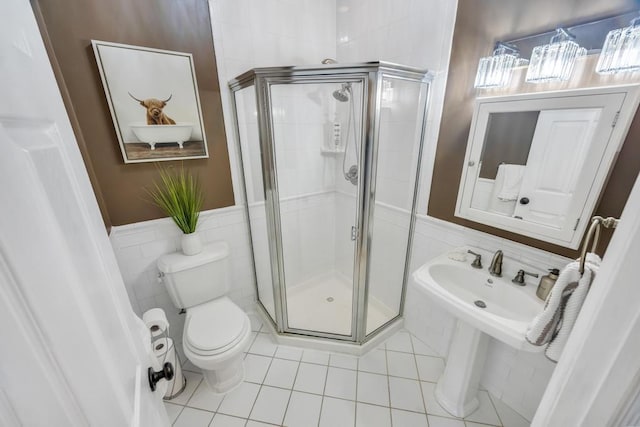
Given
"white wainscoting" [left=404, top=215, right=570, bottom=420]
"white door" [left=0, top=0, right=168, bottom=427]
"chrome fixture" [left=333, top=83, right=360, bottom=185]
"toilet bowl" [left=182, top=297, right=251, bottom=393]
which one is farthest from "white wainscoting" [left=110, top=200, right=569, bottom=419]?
"white door" [left=0, top=0, right=168, bottom=427]

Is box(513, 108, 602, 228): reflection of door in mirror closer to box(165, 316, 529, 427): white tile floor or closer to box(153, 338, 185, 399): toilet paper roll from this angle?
box(165, 316, 529, 427): white tile floor

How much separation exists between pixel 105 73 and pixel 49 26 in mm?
240

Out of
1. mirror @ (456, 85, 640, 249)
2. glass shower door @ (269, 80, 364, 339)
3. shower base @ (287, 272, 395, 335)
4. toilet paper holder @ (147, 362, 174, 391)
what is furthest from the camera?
shower base @ (287, 272, 395, 335)

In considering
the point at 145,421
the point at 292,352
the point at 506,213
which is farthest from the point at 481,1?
the point at 292,352

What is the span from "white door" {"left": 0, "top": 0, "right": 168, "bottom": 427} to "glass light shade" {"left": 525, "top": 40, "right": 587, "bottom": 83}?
5.25 ft

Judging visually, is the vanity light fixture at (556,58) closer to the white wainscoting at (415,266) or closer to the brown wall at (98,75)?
the white wainscoting at (415,266)

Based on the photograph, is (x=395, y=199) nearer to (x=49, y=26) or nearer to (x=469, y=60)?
(x=469, y=60)

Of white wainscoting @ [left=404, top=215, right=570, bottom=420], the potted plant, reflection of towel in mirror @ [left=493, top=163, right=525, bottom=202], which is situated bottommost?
white wainscoting @ [left=404, top=215, right=570, bottom=420]

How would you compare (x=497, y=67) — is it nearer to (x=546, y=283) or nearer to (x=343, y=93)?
(x=343, y=93)

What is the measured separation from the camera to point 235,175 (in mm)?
1851

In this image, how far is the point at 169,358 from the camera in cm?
146

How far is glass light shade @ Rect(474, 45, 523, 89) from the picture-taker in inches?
45.9

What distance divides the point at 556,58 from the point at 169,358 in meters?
2.44

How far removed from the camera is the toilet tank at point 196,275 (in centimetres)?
154
